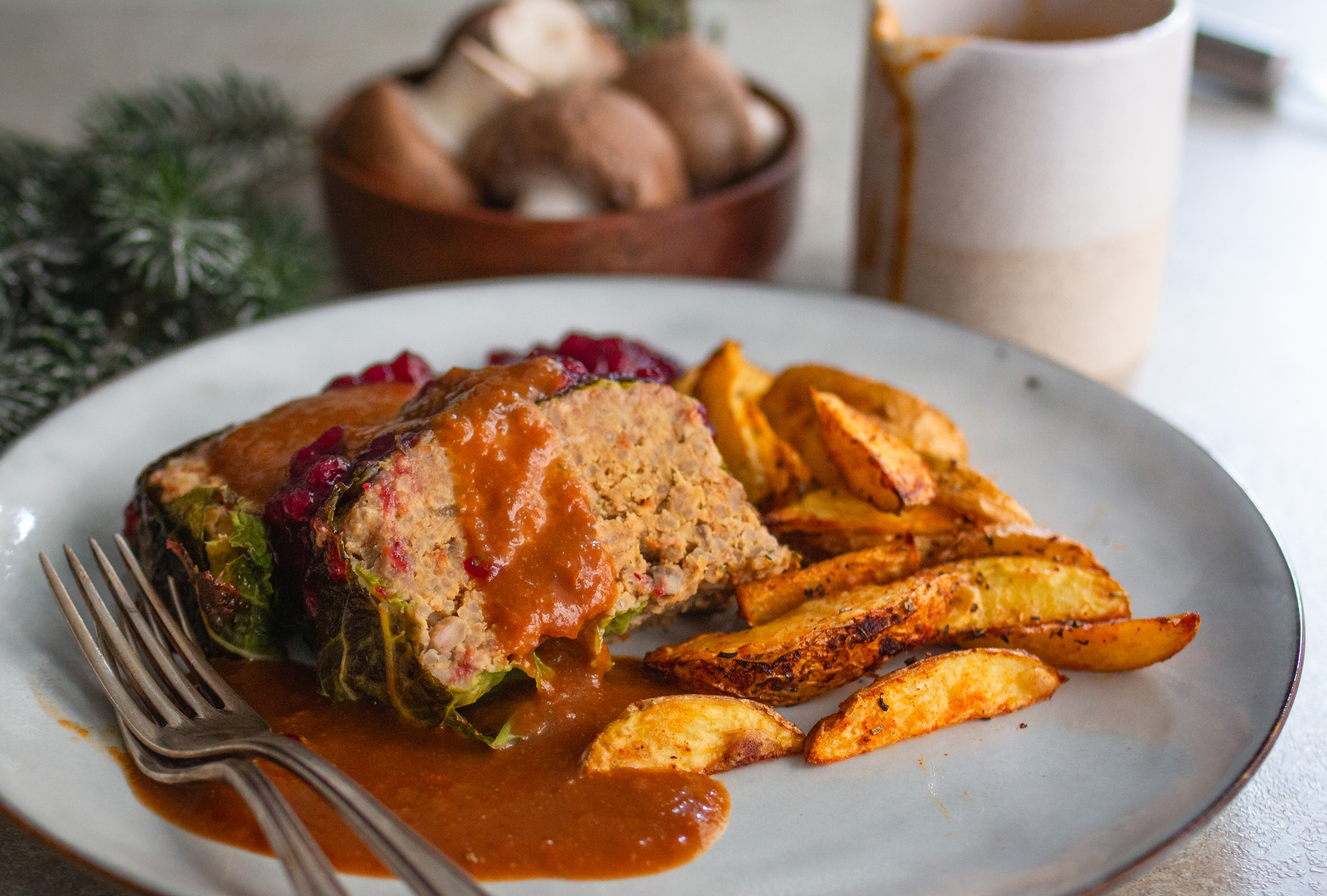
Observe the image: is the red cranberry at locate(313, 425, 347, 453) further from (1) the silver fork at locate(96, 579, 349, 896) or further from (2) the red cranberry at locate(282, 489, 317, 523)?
(1) the silver fork at locate(96, 579, 349, 896)

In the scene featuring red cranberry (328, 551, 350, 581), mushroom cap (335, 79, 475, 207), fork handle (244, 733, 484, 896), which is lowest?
fork handle (244, 733, 484, 896)

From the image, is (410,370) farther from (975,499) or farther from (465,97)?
(465,97)

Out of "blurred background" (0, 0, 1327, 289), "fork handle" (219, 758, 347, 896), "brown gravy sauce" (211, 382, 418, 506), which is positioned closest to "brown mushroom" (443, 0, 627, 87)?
"blurred background" (0, 0, 1327, 289)

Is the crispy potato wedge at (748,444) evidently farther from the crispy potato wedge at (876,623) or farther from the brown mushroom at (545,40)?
the brown mushroom at (545,40)

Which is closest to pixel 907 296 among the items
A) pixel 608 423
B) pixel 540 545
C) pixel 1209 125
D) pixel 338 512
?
pixel 608 423

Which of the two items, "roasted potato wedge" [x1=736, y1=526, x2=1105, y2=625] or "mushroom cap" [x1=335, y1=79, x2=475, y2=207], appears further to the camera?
"mushroom cap" [x1=335, y1=79, x2=475, y2=207]
